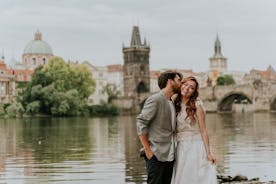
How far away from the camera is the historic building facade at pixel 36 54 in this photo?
4584 inches

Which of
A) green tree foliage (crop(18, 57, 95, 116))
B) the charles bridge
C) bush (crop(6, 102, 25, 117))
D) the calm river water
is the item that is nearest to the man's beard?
the calm river water

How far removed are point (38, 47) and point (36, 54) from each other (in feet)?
5.09

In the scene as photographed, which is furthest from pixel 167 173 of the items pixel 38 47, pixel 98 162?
pixel 38 47

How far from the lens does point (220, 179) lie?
35.0 ft

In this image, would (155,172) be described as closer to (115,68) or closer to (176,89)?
(176,89)

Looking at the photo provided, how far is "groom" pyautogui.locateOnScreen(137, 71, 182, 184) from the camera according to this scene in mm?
6570

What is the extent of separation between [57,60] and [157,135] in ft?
217

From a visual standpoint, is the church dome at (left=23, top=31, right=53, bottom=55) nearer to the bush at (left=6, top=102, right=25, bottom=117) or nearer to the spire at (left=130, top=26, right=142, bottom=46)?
the spire at (left=130, top=26, right=142, bottom=46)

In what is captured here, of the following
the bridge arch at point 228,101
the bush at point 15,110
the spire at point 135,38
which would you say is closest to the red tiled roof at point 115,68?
the spire at point 135,38

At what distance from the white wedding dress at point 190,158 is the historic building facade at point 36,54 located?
111 meters

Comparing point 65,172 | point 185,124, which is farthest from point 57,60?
point 185,124

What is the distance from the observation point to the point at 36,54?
116438 millimetres

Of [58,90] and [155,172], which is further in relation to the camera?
[58,90]

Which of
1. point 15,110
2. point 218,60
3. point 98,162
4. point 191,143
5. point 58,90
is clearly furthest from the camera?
point 218,60
